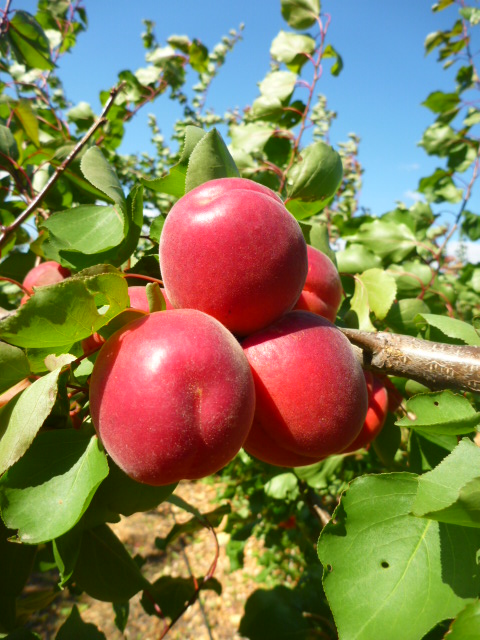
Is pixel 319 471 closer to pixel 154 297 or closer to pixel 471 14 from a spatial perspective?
pixel 154 297

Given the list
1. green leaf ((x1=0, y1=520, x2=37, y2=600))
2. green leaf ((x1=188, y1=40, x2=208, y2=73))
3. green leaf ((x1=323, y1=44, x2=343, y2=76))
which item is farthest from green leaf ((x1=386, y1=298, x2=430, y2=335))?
green leaf ((x1=188, y1=40, x2=208, y2=73))

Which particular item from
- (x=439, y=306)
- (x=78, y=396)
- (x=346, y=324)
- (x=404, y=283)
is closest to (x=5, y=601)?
(x=78, y=396)

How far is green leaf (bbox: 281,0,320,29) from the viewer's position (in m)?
1.62

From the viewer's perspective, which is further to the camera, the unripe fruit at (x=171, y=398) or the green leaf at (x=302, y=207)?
the green leaf at (x=302, y=207)

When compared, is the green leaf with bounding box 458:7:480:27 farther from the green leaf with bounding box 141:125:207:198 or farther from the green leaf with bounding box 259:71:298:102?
the green leaf with bounding box 141:125:207:198

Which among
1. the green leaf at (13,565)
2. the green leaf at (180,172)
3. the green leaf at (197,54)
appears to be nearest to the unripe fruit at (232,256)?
the green leaf at (180,172)

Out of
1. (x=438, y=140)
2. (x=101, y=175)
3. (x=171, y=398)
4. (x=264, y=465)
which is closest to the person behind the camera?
(x=171, y=398)

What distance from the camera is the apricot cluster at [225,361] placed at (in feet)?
1.63

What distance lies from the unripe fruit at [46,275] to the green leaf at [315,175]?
0.57 metres

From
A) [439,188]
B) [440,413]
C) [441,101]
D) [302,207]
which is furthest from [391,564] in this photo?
[441,101]

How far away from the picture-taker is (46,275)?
3.53 feet

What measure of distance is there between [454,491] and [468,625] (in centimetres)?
15

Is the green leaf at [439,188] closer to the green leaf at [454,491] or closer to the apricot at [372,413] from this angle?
the apricot at [372,413]

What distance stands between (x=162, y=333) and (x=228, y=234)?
16 cm
